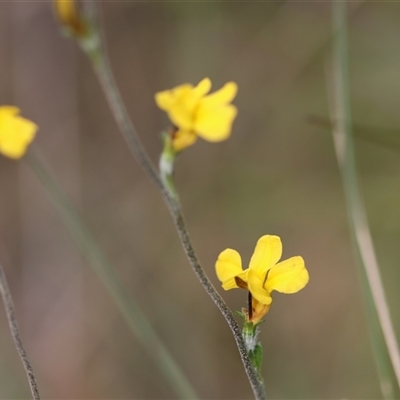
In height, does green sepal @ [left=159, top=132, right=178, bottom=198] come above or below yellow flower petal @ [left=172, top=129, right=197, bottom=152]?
below

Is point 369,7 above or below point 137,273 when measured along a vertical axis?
above

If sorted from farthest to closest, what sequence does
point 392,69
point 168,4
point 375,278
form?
1. point 168,4
2. point 392,69
3. point 375,278

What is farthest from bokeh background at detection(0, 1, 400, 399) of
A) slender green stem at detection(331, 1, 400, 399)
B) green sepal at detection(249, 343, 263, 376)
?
green sepal at detection(249, 343, 263, 376)

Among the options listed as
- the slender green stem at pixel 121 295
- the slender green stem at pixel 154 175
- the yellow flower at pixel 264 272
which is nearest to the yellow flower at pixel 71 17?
the slender green stem at pixel 154 175

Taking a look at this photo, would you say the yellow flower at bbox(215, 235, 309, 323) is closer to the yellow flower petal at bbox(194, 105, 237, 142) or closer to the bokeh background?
the yellow flower petal at bbox(194, 105, 237, 142)

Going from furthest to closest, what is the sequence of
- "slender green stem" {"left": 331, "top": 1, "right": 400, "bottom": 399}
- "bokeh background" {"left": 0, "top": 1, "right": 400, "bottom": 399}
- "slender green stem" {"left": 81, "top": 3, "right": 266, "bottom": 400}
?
"bokeh background" {"left": 0, "top": 1, "right": 400, "bottom": 399} → "slender green stem" {"left": 331, "top": 1, "right": 400, "bottom": 399} → "slender green stem" {"left": 81, "top": 3, "right": 266, "bottom": 400}

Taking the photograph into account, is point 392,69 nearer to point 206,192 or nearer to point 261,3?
point 261,3

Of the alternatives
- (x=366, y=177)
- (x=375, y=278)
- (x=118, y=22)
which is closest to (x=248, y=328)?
(x=375, y=278)

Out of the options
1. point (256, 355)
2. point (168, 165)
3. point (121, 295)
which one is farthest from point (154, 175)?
point (121, 295)
